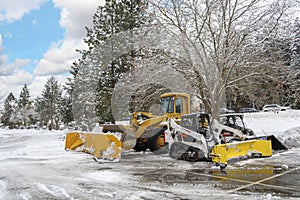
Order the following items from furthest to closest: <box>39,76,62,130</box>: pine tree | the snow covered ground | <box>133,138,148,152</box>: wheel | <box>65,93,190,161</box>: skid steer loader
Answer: <box>39,76,62,130</box>: pine tree
<box>133,138,148,152</box>: wheel
<box>65,93,190,161</box>: skid steer loader
the snow covered ground

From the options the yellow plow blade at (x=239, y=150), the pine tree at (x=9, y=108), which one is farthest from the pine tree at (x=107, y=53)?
the pine tree at (x=9, y=108)

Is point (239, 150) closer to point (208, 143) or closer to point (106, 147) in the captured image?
point (208, 143)

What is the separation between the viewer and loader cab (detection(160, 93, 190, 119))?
12133 millimetres

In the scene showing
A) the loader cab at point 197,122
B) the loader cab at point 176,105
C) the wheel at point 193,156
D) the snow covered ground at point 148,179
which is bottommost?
the snow covered ground at point 148,179

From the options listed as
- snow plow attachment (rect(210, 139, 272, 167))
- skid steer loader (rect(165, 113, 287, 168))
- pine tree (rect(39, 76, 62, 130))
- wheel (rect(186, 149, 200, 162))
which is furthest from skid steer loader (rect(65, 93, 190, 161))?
pine tree (rect(39, 76, 62, 130))

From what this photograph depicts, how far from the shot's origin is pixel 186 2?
14672 mm

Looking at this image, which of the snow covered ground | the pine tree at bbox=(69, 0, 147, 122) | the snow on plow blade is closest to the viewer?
the snow covered ground

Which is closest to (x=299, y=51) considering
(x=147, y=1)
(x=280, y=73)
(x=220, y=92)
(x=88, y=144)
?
(x=280, y=73)

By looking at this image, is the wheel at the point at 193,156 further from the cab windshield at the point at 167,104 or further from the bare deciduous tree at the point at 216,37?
the bare deciduous tree at the point at 216,37

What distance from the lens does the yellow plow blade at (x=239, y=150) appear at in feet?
26.9

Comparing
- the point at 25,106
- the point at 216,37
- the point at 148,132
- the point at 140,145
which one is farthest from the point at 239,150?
the point at 25,106

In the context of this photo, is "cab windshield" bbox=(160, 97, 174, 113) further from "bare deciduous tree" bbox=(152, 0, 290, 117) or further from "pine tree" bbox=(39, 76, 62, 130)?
"pine tree" bbox=(39, 76, 62, 130)

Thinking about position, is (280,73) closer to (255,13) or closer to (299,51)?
(255,13)

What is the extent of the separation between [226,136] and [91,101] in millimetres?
17465
